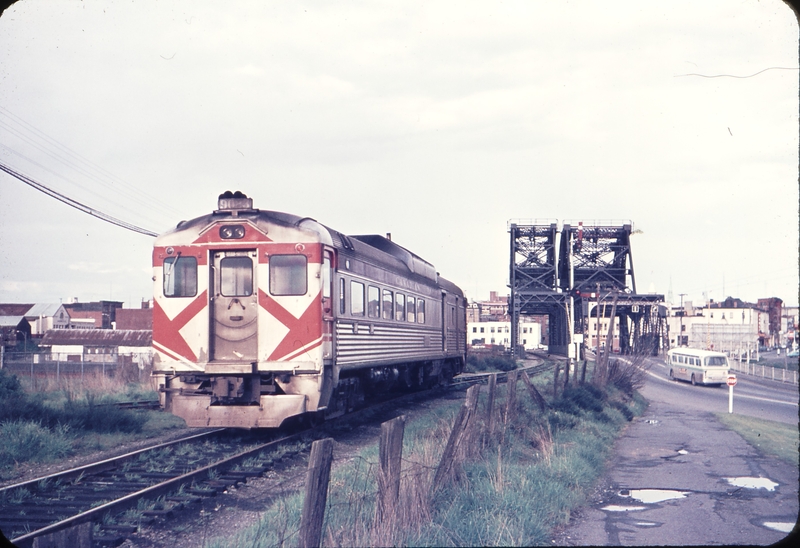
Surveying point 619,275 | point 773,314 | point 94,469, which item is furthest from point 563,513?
point 773,314

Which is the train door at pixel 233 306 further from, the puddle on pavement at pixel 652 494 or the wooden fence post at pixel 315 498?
the wooden fence post at pixel 315 498

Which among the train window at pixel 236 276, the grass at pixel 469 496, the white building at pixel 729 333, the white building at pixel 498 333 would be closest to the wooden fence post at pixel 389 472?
the grass at pixel 469 496

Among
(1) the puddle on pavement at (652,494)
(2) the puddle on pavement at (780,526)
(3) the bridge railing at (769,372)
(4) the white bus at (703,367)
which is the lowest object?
(3) the bridge railing at (769,372)

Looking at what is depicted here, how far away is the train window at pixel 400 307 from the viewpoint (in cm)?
1580

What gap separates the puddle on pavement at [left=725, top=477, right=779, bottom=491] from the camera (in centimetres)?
893

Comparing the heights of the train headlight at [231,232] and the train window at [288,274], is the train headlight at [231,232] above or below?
above

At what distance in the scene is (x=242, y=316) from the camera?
36.6ft

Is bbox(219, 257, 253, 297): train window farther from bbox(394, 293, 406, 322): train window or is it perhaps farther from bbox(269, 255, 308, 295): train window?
bbox(394, 293, 406, 322): train window

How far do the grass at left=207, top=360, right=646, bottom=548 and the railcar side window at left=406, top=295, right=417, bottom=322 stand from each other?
5442 mm

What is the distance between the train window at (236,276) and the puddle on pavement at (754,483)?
24.0ft

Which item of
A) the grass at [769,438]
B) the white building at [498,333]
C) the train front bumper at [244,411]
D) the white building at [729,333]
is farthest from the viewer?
the white building at [498,333]

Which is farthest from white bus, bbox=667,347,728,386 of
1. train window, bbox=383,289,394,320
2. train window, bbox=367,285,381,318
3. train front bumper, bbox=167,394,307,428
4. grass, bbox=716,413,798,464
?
train front bumper, bbox=167,394,307,428

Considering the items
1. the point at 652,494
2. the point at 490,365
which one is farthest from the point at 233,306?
the point at 490,365

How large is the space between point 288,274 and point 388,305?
14.3ft
